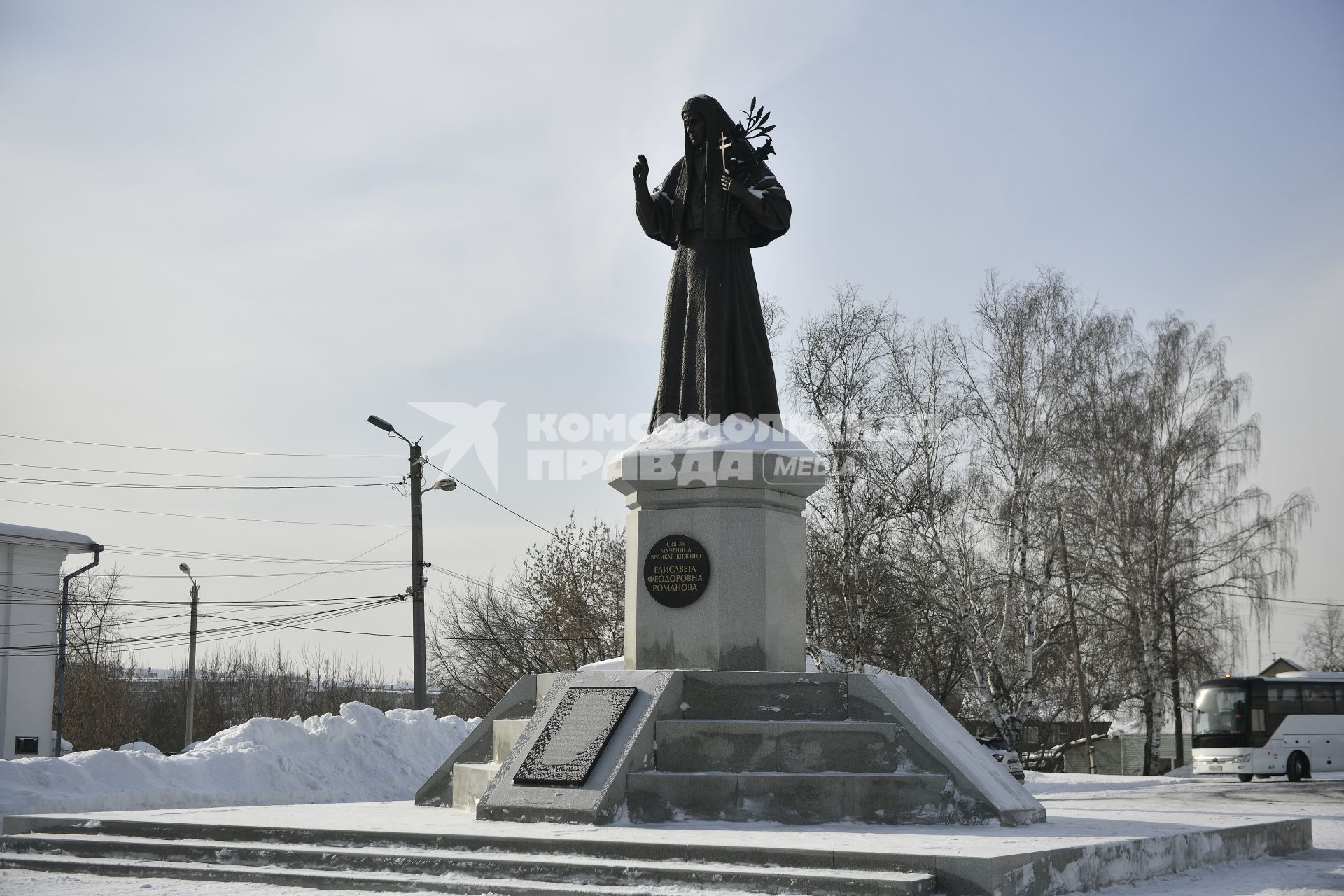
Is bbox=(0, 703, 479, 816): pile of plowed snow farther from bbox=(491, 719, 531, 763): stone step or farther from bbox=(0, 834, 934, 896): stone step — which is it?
bbox=(491, 719, 531, 763): stone step

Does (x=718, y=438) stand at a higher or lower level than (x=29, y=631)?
higher

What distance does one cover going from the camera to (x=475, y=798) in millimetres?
9766

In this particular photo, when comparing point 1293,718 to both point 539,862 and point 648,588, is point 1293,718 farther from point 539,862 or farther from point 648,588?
point 539,862

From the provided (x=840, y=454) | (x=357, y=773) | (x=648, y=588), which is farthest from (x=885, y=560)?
(x=648, y=588)

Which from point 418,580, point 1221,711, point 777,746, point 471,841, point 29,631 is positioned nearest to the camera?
point 471,841

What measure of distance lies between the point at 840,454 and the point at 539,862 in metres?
20.2

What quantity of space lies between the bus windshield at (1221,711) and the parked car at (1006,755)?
4.82 m

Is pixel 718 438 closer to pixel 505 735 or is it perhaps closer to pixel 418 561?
pixel 505 735

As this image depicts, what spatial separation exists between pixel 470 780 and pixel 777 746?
105 inches

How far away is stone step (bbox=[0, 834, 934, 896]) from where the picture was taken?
254 inches

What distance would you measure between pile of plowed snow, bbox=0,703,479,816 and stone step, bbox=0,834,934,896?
5939mm

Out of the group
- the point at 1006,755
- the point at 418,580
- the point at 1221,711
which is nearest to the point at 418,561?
the point at 418,580

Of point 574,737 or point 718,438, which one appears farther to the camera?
point 718,438

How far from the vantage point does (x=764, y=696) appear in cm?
931
